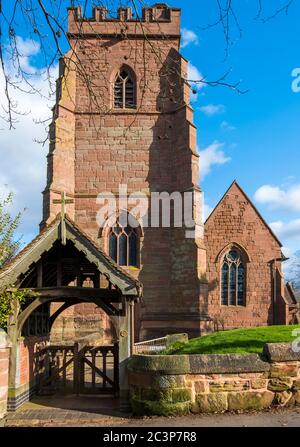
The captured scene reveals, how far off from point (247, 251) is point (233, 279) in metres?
1.84

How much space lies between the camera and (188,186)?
67.7 ft

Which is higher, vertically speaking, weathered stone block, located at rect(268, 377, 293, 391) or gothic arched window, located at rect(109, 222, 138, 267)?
gothic arched window, located at rect(109, 222, 138, 267)

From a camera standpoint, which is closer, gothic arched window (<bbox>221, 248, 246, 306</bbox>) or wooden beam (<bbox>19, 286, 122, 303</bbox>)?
wooden beam (<bbox>19, 286, 122, 303</bbox>)

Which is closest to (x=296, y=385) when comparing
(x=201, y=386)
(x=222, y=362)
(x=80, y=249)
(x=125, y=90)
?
(x=222, y=362)

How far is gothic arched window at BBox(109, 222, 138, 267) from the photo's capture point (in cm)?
2123

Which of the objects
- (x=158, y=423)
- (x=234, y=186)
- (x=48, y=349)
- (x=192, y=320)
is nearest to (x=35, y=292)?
(x=48, y=349)

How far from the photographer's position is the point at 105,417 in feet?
27.6

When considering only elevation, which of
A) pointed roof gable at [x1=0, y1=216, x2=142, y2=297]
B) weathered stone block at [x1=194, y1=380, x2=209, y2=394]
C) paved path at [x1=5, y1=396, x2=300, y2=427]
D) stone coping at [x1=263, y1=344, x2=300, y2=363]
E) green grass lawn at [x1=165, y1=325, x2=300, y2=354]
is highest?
pointed roof gable at [x1=0, y1=216, x2=142, y2=297]

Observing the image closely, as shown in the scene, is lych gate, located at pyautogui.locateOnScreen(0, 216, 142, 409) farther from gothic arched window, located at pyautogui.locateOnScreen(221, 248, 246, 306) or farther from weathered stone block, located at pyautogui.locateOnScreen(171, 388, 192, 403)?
gothic arched window, located at pyautogui.locateOnScreen(221, 248, 246, 306)

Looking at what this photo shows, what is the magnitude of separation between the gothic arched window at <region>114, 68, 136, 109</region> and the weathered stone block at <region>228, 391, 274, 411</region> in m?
17.8

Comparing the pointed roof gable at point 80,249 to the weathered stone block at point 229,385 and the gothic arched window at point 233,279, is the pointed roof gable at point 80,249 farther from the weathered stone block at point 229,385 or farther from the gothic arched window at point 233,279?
the gothic arched window at point 233,279

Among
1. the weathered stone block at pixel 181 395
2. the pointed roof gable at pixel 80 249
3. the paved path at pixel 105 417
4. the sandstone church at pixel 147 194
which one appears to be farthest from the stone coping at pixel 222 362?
the sandstone church at pixel 147 194

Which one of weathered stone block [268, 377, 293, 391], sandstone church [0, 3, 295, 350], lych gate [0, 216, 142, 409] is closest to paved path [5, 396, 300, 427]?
weathered stone block [268, 377, 293, 391]
